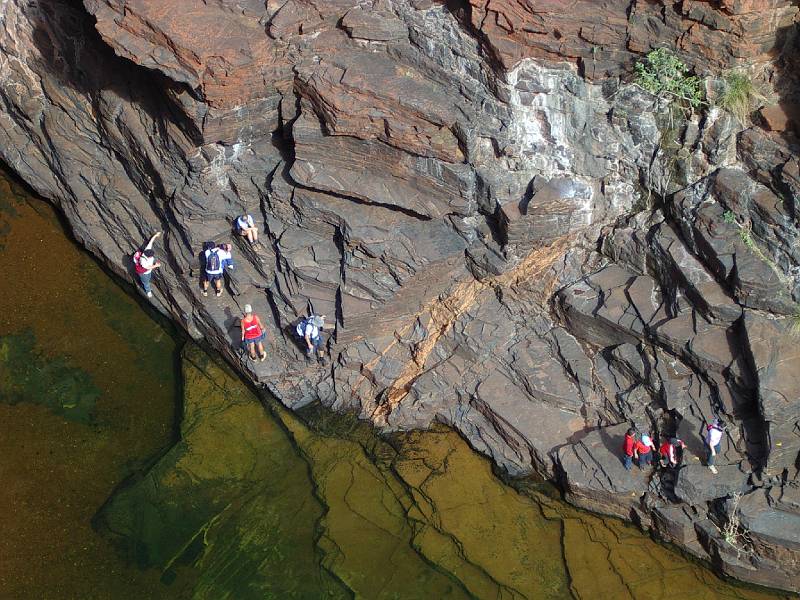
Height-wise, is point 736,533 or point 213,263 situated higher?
point 213,263

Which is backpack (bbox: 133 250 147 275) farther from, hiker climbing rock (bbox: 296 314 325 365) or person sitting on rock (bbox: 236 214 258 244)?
hiker climbing rock (bbox: 296 314 325 365)

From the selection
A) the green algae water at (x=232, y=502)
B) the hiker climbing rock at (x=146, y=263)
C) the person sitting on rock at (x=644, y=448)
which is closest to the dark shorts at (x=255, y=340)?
the green algae water at (x=232, y=502)

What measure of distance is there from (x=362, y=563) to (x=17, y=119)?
474 inches

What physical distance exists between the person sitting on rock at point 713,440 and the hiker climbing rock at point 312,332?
7.22m

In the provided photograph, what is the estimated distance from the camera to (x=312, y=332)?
19.2 m

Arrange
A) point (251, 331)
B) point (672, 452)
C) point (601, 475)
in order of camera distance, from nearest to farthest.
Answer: point (672, 452) → point (601, 475) → point (251, 331)

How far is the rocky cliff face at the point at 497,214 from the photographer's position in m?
17.4

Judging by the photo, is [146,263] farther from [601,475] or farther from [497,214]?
[601,475]

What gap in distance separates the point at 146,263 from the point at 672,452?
10465 millimetres

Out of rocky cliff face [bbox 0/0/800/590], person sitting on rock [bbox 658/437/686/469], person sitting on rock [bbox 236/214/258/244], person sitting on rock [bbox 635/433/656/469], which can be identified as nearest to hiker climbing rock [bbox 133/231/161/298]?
rocky cliff face [bbox 0/0/800/590]

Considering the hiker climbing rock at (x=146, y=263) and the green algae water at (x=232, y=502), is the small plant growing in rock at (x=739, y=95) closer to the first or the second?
the green algae water at (x=232, y=502)

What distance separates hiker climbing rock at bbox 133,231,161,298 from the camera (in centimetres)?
2002

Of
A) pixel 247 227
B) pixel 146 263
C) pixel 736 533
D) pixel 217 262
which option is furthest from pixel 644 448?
pixel 146 263

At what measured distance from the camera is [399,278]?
757 inches
